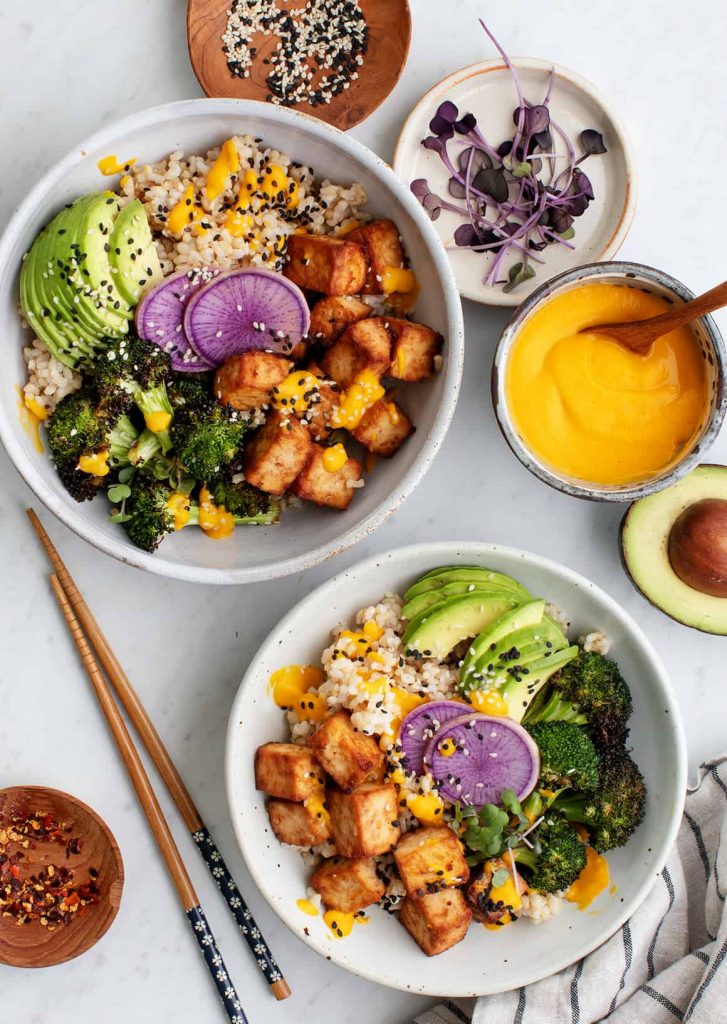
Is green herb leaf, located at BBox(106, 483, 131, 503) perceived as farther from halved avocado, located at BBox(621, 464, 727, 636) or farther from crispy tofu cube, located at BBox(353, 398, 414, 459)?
halved avocado, located at BBox(621, 464, 727, 636)

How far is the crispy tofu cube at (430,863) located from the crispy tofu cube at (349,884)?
8 centimetres

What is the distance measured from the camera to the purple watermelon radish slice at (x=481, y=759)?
240 centimetres

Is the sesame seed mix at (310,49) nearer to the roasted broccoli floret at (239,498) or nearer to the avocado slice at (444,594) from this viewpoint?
the roasted broccoli floret at (239,498)

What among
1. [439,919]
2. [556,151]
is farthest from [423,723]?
[556,151]

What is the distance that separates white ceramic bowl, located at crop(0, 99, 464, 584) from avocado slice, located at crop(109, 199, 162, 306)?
17 centimetres

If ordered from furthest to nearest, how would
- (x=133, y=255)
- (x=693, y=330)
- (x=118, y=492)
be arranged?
1. (x=693, y=330)
2. (x=118, y=492)
3. (x=133, y=255)

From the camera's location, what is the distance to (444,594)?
2.50m

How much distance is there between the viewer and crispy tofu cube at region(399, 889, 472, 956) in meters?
2.37

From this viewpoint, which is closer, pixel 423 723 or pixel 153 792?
pixel 423 723

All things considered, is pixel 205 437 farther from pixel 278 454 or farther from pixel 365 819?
pixel 365 819

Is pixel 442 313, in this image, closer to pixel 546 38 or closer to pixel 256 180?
pixel 256 180

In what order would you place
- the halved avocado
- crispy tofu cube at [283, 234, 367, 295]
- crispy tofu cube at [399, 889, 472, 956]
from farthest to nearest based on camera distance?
the halved avocado, crispy tofu cube at [399, 889, 472, 956], crispy tofu cube at [283, 234, 367, 295]

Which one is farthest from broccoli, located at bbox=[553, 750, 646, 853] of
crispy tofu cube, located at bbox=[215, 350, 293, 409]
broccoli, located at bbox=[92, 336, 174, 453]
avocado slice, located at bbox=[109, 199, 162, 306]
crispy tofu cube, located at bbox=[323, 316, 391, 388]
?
avocado slice, located at bbox=[109, 199, 162, 306]

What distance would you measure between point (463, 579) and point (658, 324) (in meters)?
0.82
